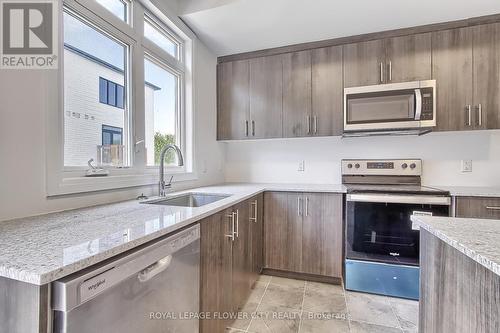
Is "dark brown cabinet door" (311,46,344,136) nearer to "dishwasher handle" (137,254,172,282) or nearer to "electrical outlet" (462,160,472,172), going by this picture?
"electrical outlet" (462,160,472,172)

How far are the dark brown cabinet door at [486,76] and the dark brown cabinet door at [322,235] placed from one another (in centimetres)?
145

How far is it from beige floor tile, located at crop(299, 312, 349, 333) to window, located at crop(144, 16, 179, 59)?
97.6 inches

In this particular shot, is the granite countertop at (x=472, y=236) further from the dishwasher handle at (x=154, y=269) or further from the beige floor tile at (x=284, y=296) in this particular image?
the beige floor tile at (x=284, y=296)

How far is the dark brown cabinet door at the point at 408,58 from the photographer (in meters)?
2.22

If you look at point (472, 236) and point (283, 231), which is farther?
point (283, 231)

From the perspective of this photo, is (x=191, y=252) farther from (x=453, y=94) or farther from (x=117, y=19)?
(x=453, y=94)

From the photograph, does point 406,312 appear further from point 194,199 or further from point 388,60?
point 388,60

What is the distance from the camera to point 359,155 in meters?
2.65

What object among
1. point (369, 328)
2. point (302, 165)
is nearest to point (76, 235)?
point (369, 328)

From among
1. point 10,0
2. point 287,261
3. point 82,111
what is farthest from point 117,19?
point 287,261

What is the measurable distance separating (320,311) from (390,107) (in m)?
1.86

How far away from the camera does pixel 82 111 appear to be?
1410 mm

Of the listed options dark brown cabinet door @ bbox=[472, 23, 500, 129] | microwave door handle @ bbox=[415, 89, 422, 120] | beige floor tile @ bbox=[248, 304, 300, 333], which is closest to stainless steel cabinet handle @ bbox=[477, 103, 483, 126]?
dark brown cabinet door @ bbox=[472, 23, 500, 129]

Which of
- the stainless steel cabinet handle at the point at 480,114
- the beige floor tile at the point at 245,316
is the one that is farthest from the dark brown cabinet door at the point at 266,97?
the stainless steel cabinet handle at the point at 480,114
